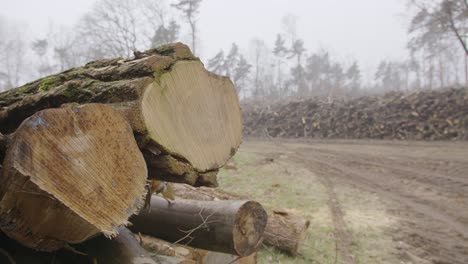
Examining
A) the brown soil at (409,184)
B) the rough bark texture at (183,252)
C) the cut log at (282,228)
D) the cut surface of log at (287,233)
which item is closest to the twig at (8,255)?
the rough bark texture at (183,252)

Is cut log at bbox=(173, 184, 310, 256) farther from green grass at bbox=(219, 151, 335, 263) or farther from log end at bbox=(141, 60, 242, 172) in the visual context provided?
log end at bbox=(141, 60, 242, 172)

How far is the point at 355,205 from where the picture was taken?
6926 mm

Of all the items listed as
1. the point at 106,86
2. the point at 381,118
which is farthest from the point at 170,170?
the point at 381,118

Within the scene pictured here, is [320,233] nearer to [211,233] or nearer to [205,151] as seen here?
[211,233]

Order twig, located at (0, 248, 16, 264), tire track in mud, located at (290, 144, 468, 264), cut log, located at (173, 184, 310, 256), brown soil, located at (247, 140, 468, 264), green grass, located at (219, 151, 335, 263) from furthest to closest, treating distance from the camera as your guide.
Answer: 1. brown soil, located at (247, 140, 468, 264)
2. tire track in mud, located at (290, 144, 468, 264)
3. green grass, located at (219, 151, 335, 263)
4. cut log, located at (173, 184, 310, 256)
5. twig, located at (0, 248, 16, 264)

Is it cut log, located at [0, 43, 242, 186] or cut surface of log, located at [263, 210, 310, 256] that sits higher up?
cut log, located at [0, 43, 242, 186]

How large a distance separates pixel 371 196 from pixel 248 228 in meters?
5.63

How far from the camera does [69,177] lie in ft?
4.56

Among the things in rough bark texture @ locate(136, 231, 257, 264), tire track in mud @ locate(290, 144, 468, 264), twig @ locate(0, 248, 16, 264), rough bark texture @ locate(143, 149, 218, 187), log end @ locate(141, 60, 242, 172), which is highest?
log end @ locate(141, 60, 242, 172)

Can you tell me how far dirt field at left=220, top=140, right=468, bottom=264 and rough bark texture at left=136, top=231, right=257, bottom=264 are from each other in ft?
4.42

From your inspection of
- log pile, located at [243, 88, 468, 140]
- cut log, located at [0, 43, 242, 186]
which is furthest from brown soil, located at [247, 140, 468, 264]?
cut log, located at [0, 43, 242, 186]

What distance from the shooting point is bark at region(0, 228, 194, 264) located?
1.87m

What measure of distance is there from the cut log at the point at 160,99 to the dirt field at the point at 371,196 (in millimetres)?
2726

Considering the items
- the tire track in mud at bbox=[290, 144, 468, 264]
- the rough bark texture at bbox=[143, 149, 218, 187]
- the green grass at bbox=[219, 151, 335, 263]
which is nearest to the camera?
the rough bark texture at bbox=[143, 149, 218, 187]
